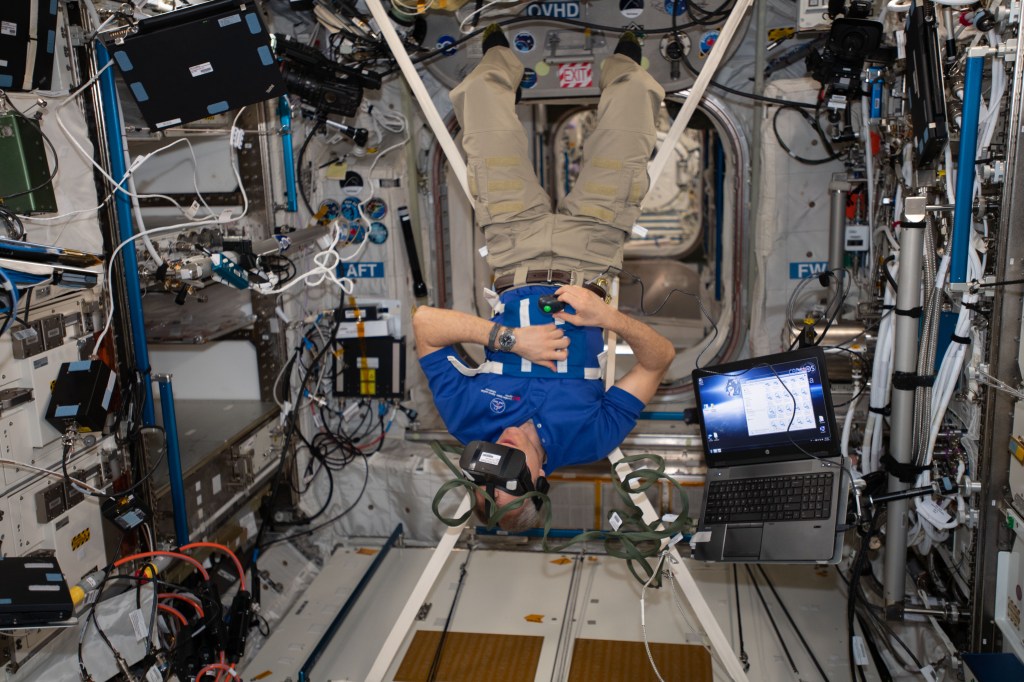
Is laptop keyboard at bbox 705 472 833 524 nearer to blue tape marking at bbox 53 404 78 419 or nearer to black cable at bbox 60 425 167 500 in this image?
black cable at bbox 60 425 167 500

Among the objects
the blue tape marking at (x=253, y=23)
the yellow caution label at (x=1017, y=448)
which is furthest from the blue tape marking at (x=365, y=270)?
the yellow caution label at (x=1017, y=448)

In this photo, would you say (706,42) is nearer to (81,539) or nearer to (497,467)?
(497,467)

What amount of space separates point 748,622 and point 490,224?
6.75ft

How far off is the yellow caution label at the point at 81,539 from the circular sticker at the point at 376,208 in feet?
7.31

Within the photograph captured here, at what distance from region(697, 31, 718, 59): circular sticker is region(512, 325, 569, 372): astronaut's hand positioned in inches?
74.8

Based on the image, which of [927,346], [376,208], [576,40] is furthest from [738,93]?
[376,208]

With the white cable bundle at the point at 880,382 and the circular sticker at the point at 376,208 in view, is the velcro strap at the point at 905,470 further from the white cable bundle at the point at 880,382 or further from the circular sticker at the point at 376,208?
the circular sticker at the point at 376,208

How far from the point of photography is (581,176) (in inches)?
Answer: 137

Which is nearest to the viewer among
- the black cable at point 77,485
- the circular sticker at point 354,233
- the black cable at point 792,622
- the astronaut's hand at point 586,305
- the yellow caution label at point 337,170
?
the black cable at point 77,485

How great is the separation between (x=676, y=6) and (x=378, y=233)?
194 centimetres

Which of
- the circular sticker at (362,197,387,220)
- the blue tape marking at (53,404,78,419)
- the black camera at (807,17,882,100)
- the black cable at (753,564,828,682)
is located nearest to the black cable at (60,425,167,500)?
the blue tape marking at (53,404,78,419)

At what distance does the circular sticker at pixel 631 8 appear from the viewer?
4031 mm

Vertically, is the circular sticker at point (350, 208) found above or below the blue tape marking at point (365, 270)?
above

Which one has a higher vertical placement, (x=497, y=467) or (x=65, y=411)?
(x=65, y=411)
